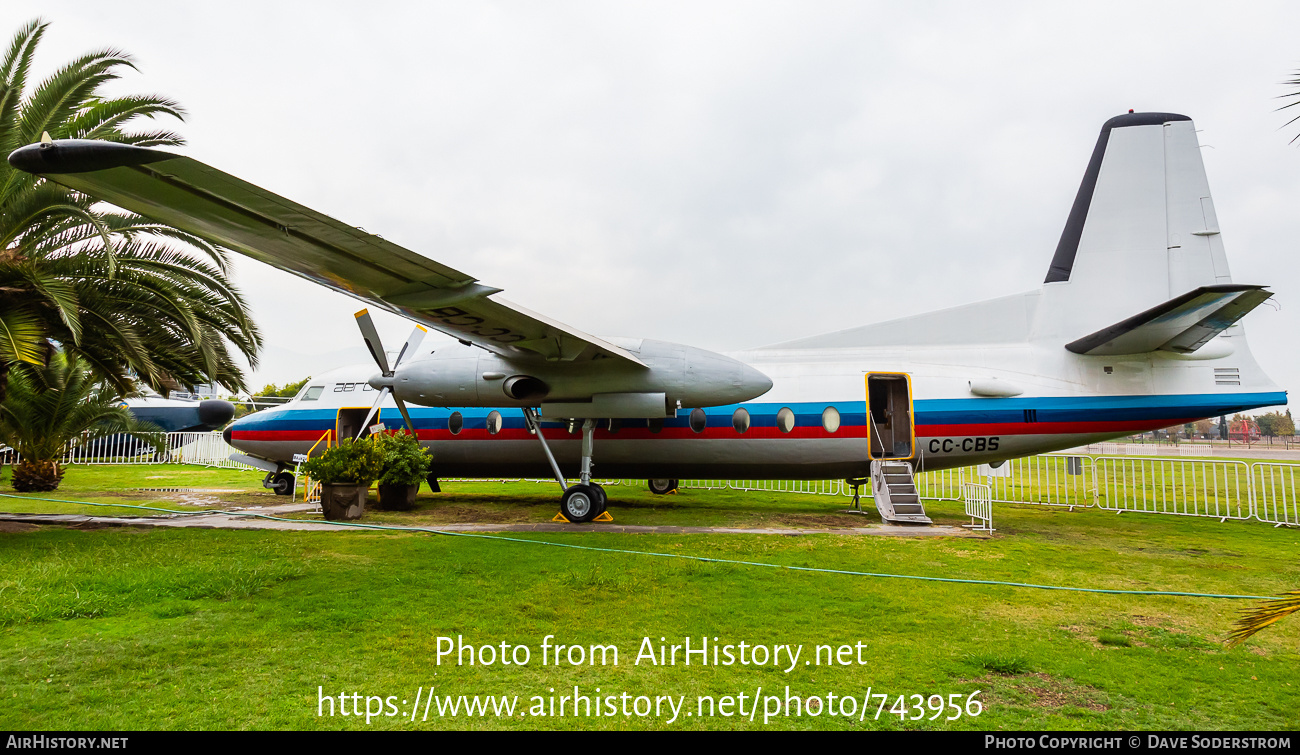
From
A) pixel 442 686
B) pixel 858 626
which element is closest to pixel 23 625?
pixel 442 686

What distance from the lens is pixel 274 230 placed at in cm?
618

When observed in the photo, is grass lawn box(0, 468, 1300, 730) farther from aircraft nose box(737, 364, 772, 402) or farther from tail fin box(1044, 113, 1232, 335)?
tail fin box(1044, 113, 1232, 335)

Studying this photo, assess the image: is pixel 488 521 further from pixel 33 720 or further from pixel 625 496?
pixel 33 720

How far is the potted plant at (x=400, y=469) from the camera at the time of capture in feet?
37.2

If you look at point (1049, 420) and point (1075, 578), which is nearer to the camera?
point (1075, 578)

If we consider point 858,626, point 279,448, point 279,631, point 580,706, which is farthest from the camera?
point 279,448

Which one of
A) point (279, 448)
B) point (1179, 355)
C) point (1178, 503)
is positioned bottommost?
point (1178, 503)

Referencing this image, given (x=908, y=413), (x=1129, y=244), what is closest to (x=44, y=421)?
Answer: (x=908, y=413)

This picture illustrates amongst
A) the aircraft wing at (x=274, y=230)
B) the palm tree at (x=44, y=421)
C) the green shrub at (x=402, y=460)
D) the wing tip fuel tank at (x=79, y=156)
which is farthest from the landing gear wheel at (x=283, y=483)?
the wing tip fuel tank at (x=79, y=156)

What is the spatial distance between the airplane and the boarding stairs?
1.3 inches

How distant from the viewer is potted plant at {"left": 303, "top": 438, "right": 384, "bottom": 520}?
10.5 metres

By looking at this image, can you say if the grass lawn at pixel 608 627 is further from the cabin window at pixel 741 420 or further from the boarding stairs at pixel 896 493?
the cabin window at pixel 741 420

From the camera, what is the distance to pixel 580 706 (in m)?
3.27
